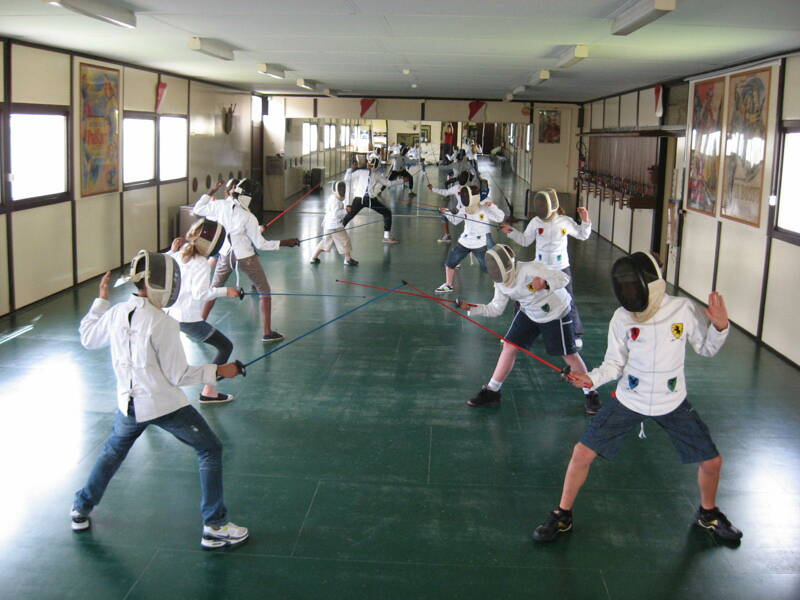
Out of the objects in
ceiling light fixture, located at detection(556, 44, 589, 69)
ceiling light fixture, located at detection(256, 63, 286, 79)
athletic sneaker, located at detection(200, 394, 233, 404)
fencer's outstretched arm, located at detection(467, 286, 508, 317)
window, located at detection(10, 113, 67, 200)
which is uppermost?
ceiling light fixture, located at detection(256, 63, 286, 79)

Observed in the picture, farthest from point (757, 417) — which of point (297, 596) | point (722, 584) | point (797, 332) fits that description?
point (297, 596)

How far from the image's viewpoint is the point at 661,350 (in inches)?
136

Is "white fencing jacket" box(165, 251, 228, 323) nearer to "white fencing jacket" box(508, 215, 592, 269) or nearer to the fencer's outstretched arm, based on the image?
the fencer's outstretched arm

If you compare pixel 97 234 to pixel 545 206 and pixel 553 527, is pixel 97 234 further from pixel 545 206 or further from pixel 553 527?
→ pixel 553 527

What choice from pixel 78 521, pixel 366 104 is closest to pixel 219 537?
pixel 78 521

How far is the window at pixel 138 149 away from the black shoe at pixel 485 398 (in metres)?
6.66

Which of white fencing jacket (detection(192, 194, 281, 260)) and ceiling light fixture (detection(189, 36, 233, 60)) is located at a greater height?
ceiling light fixture (detection(189, 36, 233, 60))

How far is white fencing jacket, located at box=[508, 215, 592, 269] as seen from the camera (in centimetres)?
673

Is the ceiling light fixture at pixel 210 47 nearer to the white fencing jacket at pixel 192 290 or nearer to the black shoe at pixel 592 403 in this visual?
the white fencing jacket at pixel 192 290

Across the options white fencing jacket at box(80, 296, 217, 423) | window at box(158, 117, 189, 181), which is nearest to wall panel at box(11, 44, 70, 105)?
window at box(158, 117, 189, 181)

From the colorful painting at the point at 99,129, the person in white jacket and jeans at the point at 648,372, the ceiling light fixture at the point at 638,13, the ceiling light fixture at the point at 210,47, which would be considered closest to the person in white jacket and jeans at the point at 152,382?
the person in white jacket and jeans at the point at 648,372

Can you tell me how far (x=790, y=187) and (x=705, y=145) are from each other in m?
2.29

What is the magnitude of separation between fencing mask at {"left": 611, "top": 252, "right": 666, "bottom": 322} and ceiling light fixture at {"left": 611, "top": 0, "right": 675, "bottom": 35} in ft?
5.93

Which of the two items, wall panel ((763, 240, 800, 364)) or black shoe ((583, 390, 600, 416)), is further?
wall panel ((763, 240, 800, 364))
